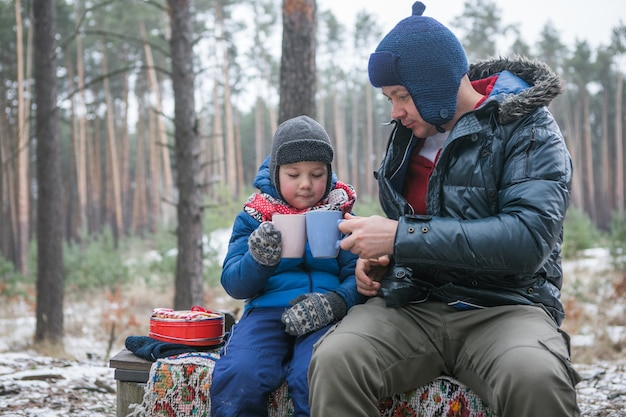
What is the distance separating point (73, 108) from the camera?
26781 mm

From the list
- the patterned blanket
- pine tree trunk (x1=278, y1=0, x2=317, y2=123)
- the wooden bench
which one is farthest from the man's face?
pine tree trunk (x1=278, y1=0, x2=317, y2=123)

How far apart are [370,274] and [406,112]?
0.76 meters

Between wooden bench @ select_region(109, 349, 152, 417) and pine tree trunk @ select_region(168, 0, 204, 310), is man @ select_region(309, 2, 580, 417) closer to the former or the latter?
wooden bench @ select_region(109, 349, 152, 417)

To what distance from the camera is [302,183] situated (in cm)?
289

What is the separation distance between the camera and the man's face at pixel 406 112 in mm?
2730

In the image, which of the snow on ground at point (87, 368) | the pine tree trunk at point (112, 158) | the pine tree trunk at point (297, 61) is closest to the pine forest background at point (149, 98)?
the pine tree trunk at point (112, 158)

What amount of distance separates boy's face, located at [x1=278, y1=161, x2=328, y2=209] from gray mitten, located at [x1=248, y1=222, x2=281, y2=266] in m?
0.40

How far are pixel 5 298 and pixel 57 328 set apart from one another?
5.54m

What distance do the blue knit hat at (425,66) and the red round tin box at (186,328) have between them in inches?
57.7

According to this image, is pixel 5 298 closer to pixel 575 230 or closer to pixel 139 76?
pixel 575 230

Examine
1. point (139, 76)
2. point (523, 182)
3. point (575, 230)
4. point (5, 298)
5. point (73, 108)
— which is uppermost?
point (139, 76)

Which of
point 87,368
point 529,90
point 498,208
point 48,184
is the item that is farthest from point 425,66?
point 48,184

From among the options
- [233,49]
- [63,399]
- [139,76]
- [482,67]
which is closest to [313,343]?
[482,67]

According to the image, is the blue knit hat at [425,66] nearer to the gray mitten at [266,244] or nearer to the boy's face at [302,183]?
the boy's face at [302,183]
